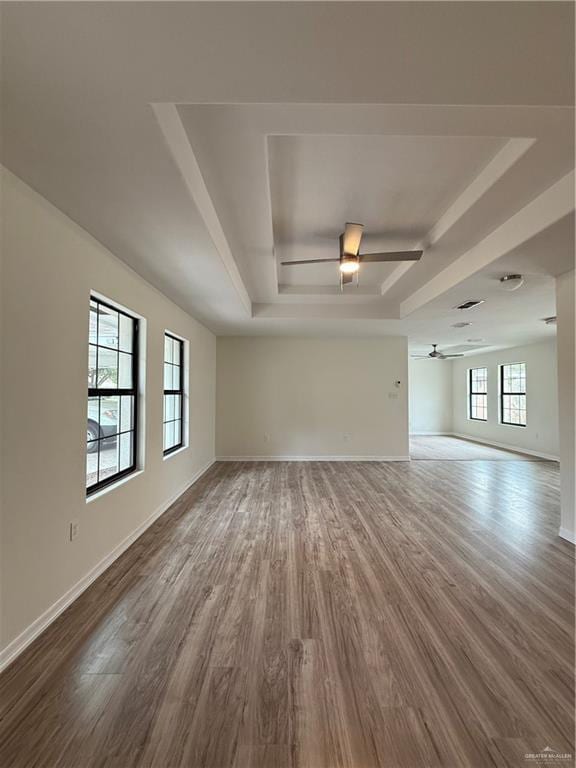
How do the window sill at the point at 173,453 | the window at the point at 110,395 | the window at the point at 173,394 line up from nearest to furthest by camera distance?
the window at the point at 110,395, the window sill at the point at 173,453, the window at the point at 173,394

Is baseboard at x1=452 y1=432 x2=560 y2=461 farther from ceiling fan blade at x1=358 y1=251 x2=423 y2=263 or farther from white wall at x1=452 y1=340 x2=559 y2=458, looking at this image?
ceiling fan blade at x1=358 y1=251 x2=423 y2=263

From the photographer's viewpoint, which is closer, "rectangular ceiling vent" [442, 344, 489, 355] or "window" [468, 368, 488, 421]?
"rectangular ceiling vent" [442, 344, 489, 355]

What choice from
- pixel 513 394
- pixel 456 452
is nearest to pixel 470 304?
pixel 456 452

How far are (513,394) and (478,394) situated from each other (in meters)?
1.43

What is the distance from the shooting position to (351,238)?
9.51 ft

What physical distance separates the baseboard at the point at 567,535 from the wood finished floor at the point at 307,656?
8cm

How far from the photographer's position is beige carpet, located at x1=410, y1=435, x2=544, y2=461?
713 cm

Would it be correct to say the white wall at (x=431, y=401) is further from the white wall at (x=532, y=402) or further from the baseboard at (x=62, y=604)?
the baseboard at (x=62, y=604)

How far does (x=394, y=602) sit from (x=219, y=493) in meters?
2.93

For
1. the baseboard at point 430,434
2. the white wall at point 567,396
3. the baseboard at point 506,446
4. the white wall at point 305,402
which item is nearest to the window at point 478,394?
the baseboard at point 506,446

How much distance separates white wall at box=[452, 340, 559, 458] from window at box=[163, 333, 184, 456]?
711cm

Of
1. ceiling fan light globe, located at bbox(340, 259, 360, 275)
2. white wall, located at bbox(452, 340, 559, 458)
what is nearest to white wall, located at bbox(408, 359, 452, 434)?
white wall, located at bbox(452, 340, 559, 458)

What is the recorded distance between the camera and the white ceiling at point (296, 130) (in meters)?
1.05

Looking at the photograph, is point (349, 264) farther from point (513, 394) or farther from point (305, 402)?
point (513, 394)
